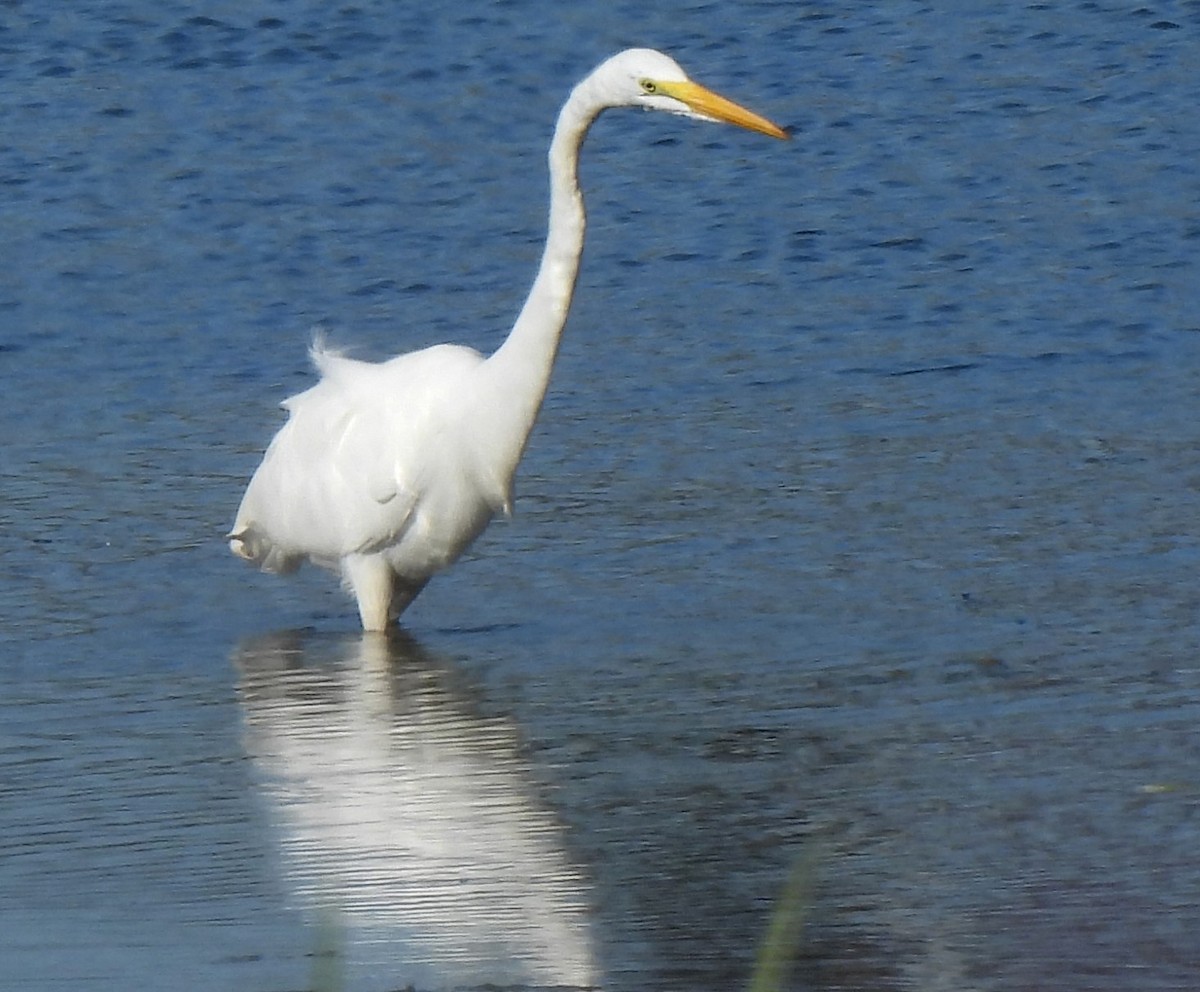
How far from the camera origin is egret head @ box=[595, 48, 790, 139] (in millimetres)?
5812

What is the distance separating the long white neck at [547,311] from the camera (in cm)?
611

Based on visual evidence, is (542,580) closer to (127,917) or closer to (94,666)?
(94,666)

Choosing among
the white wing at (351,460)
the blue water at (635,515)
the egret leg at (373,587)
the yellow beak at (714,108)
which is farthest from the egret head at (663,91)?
the egret leg at (373,587)

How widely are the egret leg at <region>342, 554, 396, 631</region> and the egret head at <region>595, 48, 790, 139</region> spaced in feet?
4.59

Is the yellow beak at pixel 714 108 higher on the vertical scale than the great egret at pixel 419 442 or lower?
higher

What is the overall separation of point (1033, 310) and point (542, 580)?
2.93 metres

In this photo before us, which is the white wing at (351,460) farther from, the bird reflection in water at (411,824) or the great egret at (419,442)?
the bird reflection in water at (411,824)

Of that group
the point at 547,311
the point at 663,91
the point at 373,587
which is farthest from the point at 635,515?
the point at 663,91

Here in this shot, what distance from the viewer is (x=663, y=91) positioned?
5902 millimetres

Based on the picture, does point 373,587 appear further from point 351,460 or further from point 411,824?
point 411,824

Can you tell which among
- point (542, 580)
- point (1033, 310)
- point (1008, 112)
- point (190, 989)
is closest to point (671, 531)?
point (542, 580)

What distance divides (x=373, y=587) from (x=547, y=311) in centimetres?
91

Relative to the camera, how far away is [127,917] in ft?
14.4

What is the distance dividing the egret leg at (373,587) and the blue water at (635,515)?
0.11 meters
